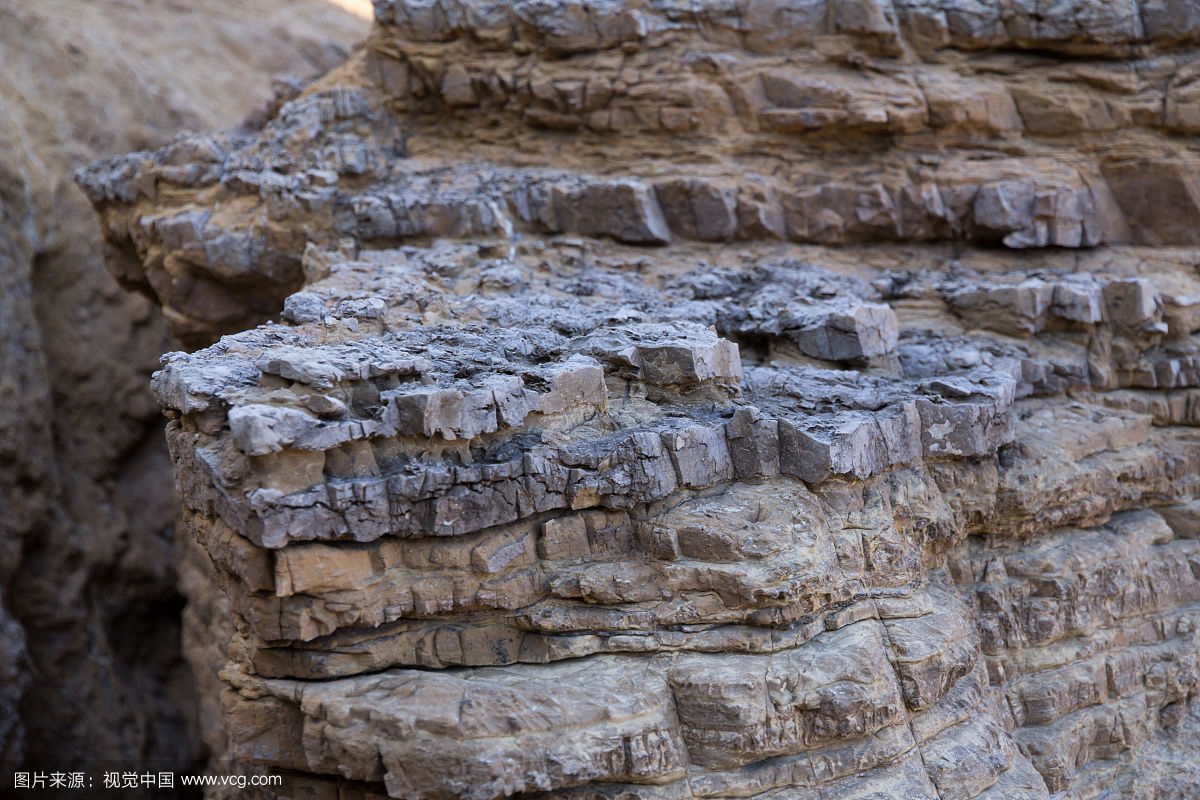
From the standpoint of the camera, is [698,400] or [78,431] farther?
[78,431]

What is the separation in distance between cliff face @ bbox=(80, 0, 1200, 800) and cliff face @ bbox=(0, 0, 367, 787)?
238 cm

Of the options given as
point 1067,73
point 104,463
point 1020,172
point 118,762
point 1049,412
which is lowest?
point 118,762

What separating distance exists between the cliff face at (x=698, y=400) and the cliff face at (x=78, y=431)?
238 cm

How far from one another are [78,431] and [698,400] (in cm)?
1061

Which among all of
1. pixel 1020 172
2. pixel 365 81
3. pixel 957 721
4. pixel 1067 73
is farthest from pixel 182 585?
pixel 1067 73

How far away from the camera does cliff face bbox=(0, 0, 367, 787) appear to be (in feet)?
40.3

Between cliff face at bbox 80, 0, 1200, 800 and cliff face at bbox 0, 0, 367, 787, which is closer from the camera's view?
cliff face at bbox 80, 0, 1200, 800

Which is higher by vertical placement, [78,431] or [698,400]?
[78,431]

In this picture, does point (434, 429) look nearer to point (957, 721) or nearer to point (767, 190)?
point (957, 721)

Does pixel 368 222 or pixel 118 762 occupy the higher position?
pixel 368 222

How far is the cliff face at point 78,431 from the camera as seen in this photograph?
12.3 metres

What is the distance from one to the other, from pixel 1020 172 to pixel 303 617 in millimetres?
7543

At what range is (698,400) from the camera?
6.59 metres

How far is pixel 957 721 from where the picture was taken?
251 inches
